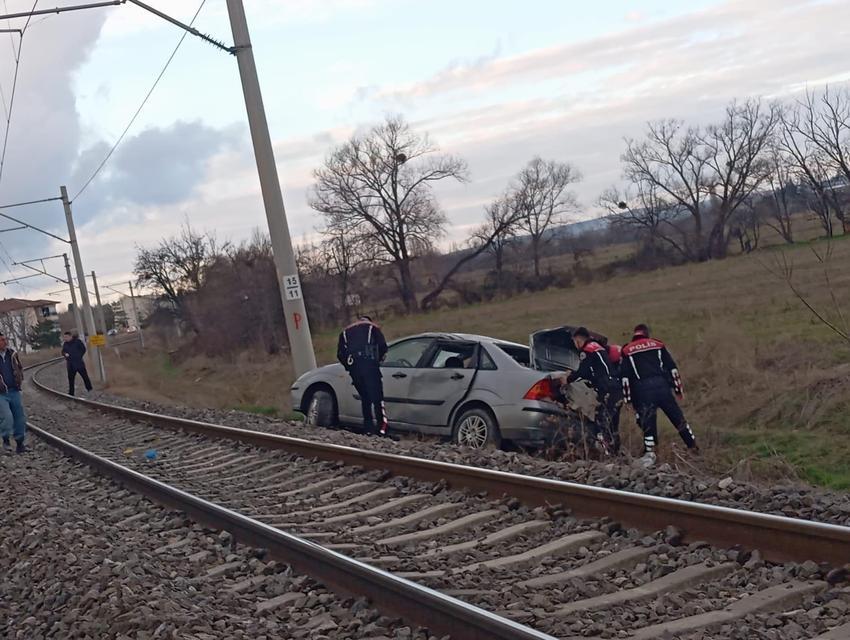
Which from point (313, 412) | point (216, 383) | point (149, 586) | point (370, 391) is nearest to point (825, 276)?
point (370, 391)

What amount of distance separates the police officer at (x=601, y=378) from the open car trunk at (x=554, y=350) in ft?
1.61

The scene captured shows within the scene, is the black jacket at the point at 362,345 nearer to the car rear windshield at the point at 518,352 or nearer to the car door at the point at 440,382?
the car door at the point at 440,382

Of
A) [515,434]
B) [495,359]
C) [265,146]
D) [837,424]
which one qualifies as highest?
[265,146]

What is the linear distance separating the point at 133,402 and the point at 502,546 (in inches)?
793

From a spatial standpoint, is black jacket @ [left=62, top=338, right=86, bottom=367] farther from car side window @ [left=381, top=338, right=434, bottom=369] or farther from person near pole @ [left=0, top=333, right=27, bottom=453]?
car side window @ [left=381, top=338, right=434, bottom=369]

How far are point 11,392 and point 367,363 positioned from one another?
6249 mm

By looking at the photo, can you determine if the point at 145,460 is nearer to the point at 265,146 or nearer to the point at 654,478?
the point at 265,146

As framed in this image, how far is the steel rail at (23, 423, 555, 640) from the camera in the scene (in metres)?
4.59

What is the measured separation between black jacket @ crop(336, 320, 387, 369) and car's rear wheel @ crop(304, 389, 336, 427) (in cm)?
170

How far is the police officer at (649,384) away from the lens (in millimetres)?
10484

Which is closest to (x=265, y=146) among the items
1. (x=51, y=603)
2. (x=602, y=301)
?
(x=51, y=603)

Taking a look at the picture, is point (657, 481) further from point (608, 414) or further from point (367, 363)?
point (367, 363)

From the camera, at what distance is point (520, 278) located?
78.3 metres

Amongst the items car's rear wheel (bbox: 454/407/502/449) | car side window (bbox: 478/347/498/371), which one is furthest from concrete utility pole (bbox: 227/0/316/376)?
car side window (bbox: 478/347/498/371)
